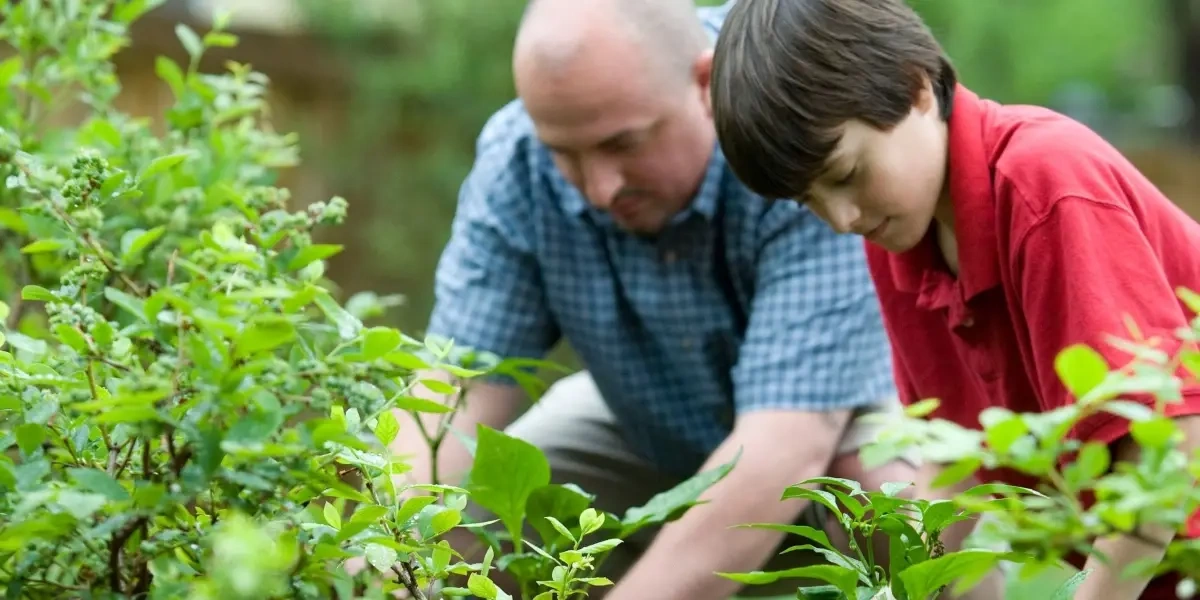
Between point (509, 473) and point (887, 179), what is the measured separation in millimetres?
497


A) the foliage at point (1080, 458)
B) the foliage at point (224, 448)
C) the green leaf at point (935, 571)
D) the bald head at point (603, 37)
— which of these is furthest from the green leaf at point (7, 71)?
the foliage at point (1080, 458)

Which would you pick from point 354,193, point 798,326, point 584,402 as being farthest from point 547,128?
point 354,193

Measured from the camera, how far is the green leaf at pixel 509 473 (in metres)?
1.17

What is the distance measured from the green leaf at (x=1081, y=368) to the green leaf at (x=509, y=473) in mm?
625

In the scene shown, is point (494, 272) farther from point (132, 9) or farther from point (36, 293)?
point (36, 293)

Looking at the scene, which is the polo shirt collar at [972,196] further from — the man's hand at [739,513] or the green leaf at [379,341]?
the green leaf at [379,341]

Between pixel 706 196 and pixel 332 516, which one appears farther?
pixel 706 196

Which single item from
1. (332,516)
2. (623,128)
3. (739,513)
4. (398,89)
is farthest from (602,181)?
(398,89)

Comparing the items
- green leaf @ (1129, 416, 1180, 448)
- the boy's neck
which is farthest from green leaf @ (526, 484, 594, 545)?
green leaf @ (1129, 416, 1180, 448)

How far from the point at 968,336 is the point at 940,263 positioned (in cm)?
9

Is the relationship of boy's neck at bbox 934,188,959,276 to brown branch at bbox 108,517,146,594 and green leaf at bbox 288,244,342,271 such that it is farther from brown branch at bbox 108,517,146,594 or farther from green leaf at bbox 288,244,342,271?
brown branch at bbox 108,517,146,594

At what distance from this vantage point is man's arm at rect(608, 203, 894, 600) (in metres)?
1.70

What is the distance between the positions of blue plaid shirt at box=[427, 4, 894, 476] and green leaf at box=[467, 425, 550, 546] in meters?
0.78

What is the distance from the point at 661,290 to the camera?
2.21 meters
